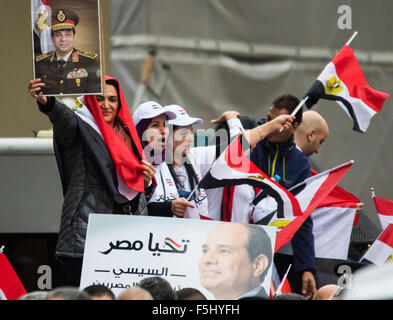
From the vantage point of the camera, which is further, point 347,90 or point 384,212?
point 384,212

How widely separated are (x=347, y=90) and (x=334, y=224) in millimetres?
952

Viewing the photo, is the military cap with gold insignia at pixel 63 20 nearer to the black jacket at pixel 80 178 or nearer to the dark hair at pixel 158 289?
the black jacket at pixel 80 178

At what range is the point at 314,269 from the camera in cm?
541

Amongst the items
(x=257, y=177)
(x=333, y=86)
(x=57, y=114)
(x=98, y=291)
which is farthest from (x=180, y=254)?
(x=333, y=86)

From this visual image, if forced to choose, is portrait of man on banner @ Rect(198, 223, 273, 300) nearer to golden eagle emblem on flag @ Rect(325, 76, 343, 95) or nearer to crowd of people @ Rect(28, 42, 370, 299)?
crowd of people @ Rect(28, 42, 370, 299)

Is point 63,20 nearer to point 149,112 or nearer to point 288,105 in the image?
point 149,112

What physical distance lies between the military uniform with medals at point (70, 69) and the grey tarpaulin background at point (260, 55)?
4.14 m

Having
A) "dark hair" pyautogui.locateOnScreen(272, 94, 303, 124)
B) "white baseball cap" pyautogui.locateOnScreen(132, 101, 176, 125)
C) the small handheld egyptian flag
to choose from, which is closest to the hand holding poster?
"white baseball cap" pyautogui.locateOnScreen(132, 101, 176, 125)

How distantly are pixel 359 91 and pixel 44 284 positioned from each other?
264cm

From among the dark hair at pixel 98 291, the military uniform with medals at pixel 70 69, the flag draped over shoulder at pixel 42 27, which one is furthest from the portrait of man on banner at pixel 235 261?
the flag draped over shoulder at pixel 42 27

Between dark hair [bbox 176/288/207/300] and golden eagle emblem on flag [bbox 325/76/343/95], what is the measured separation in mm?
2370

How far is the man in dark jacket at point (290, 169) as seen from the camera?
17.6 ft

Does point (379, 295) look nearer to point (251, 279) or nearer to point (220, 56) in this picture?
point (251, 279)

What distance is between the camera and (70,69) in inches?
183
